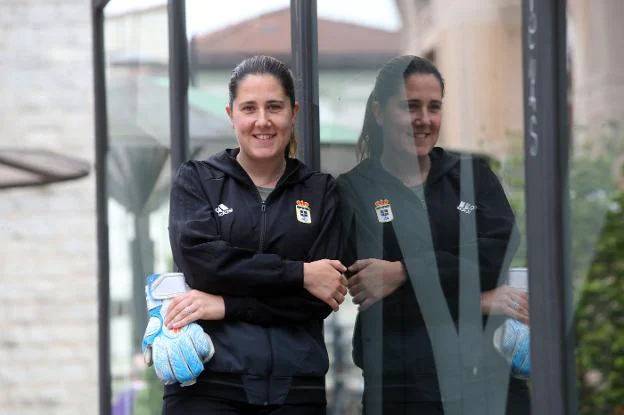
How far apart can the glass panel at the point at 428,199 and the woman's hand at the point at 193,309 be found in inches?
24.9

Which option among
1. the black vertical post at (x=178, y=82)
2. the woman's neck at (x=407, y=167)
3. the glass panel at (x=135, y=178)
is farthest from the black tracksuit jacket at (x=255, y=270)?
the glass panel at (x=135, y=178)

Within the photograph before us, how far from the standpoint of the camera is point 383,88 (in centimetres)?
418

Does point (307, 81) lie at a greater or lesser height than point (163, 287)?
greater

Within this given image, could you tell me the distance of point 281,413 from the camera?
3.63 meters

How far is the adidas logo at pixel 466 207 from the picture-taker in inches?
145

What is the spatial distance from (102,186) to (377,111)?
3.27m

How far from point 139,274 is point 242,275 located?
3.21 m

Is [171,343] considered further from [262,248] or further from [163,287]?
[262,248]

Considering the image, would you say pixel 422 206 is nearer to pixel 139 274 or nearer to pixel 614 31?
pixel 614 31

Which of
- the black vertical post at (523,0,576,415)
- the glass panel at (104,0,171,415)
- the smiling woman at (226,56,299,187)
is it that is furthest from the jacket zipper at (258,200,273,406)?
the glass panel at (104,0,171,415)

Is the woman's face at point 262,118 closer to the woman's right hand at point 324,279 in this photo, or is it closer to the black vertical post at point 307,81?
the woman's right hand at point 324,279

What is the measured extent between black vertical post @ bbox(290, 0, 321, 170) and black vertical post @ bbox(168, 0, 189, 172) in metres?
1.24

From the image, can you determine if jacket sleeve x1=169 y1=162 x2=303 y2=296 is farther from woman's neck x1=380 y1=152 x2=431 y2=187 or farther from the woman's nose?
woman's neck x1=380 y1=152 x2=431 y2=187

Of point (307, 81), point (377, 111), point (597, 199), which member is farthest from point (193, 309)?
point (307, 81)
